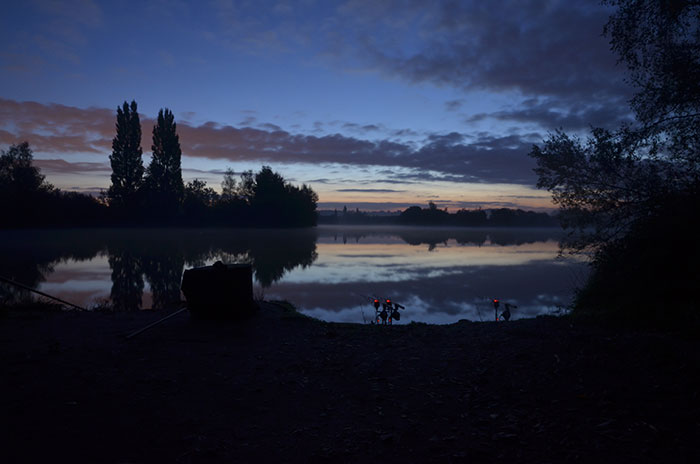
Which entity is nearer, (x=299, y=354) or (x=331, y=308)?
(x=299, y=354)

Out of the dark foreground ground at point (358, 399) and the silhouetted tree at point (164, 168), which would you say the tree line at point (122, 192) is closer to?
the silhouetted tree at point (164, 168)

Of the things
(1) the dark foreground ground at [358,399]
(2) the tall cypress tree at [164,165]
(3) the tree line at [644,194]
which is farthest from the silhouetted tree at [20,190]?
(3) the tree line at [644,194]

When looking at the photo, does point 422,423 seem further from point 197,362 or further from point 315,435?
point 197,362

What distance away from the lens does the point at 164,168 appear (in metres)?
72.9

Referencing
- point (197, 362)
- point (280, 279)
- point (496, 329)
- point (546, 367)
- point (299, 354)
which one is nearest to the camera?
point (546, 367)

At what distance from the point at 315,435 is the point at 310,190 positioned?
11510 centimetres

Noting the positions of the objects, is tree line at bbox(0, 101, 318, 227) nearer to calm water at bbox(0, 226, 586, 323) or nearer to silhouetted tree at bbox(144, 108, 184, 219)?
silhouetted tree at bbox(144, 108, 184, 219)

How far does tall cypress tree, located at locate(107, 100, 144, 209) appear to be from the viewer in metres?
68.3

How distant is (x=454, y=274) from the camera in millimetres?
34531

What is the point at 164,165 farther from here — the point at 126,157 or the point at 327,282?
the point at 327,282

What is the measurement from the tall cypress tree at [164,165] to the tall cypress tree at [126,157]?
95.5 inches

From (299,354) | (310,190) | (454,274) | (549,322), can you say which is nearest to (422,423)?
(299,354)

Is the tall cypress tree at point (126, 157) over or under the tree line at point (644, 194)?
over

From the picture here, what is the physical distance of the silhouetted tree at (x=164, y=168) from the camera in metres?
71.7
